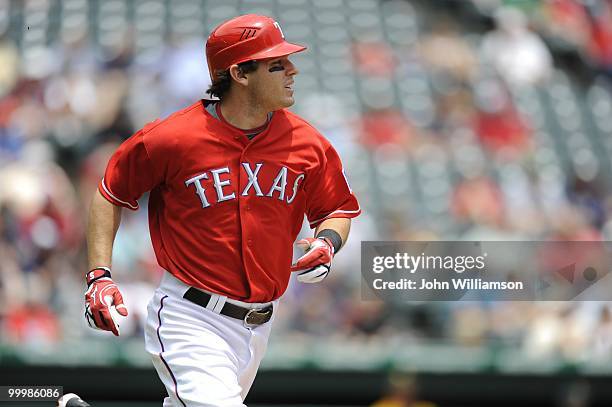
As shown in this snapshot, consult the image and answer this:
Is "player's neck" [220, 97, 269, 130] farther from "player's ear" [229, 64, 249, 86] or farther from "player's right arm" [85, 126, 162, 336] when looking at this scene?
"player's right arm" [85, 126, 162, 336]

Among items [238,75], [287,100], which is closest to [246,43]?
[238,75]

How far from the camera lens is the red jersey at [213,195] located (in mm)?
3242

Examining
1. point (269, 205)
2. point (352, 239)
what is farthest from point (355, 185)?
point (269, 205)

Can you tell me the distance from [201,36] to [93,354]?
3.49 metres

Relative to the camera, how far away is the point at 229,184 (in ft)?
10.7

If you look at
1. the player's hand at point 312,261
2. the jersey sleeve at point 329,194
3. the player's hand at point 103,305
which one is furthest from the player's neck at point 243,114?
the player's hand at point 103,305

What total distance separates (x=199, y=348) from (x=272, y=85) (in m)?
0.81

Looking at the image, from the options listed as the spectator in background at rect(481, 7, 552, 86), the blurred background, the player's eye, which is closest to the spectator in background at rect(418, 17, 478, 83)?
the blurred background

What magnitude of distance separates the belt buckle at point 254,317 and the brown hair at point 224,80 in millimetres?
667

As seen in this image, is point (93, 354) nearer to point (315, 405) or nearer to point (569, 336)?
point (315, 405)

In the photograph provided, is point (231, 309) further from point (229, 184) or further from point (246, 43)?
point (246, 43)

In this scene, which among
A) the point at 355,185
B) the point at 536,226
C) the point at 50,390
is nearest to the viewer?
the point at 50,390

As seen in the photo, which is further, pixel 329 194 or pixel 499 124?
pixel 499 124

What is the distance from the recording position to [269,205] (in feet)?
10.8
